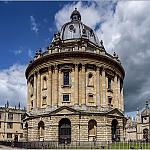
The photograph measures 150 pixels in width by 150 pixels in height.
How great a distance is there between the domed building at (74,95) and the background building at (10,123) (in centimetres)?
3130

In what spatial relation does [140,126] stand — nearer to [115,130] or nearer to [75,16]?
[115,130]

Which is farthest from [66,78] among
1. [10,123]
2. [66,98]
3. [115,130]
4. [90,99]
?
[10,123]

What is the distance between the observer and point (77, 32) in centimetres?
6544

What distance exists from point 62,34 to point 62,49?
333 inches

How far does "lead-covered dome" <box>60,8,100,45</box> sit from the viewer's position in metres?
64.8

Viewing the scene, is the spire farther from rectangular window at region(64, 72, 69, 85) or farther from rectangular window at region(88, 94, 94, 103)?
rectangular window at region(88, 94, 94, 103)

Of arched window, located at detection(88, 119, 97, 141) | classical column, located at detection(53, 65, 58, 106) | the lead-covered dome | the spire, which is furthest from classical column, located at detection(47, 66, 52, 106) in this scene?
the spire

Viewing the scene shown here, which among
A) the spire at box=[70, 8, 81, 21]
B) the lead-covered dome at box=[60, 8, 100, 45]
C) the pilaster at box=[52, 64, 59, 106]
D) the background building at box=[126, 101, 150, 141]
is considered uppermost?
the spire at box=[70, 8, 81, 21]

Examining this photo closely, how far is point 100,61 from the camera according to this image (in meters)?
58.4

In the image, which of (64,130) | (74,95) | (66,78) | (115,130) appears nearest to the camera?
(64,130)

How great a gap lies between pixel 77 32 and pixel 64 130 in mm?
21714

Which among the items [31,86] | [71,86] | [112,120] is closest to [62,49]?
[71,86]

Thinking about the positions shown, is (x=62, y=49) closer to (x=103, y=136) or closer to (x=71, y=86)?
(x=71, y=86)

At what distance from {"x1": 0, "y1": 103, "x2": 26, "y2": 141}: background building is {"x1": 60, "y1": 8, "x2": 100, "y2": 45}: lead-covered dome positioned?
112ft
